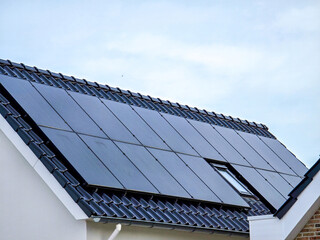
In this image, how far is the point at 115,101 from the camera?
1958 centimetres

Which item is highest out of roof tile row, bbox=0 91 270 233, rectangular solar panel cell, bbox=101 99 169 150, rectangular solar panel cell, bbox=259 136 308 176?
rectangular solar panel cell, bbox=259 136 308 176

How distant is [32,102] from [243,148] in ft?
23.0

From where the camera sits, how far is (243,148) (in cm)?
2156

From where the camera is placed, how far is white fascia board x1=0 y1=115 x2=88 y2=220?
14273 millimetres

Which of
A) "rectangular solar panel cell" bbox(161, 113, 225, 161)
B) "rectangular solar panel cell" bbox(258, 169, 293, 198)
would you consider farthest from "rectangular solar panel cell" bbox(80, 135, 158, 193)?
"rectangular solar panel cell" bbox(258, 169, 293, 198)

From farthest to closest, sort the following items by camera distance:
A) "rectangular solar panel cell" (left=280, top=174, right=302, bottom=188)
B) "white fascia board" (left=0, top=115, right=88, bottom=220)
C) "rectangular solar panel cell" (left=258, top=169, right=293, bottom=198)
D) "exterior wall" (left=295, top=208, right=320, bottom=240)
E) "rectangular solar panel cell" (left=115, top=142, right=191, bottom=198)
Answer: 1. "rectangular solar panel cell" (left=280, top=174, right=302, bottom=188)
2. "rectangular solar panel cell" (left=258, top=169, right=293, bottom=198)
3. "rectangular solar panel cell" (left=115, top=142, right=191, bottom=198)
4. "white fascia board" (left=0, top=115, right=88, bottom=220)
5. "exterior wall" (left=295, top=208, right=320, bottom=240)

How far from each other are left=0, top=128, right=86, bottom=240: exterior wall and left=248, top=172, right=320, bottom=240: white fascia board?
344cm

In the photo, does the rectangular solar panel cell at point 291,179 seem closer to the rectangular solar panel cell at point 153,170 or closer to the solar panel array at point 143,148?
the solar panel array at point 143,148

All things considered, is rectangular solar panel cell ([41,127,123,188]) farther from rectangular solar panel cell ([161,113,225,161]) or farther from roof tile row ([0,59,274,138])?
rectangular solar panel cell ([161,113,225,161])

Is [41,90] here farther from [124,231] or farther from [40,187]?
[124,231]

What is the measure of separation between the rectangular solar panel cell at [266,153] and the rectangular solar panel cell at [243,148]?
27 cm

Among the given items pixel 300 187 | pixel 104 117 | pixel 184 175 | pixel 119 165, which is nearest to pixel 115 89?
pixel 104 117

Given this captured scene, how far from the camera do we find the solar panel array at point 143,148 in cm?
1611

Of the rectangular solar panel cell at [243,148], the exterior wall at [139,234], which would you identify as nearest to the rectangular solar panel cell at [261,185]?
the rectangular solar panel cell at [243,148]
